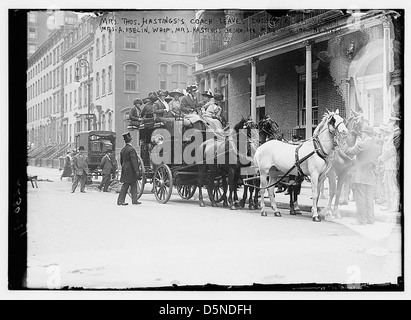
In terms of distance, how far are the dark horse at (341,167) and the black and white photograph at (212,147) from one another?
29mm

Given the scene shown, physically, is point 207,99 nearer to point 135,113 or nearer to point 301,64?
point 135,113

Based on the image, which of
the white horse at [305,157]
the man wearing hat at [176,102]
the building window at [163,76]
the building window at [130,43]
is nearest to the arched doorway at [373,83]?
the white horse at [305,157]

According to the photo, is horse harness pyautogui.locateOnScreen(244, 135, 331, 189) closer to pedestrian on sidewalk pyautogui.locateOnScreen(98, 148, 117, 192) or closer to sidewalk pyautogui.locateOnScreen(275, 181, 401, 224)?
sidewalk pyautogui.locateOnScreen(275, 181, 401, 224)

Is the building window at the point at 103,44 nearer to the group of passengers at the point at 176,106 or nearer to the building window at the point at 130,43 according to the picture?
the building window at the point at 130,43

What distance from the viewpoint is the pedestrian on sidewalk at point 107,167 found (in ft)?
32.3

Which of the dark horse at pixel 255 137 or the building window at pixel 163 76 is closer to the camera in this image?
the building window at pixel 163 76

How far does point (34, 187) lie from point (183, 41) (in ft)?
10.0

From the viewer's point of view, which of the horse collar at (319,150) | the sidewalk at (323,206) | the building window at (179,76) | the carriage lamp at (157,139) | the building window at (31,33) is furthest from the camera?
the carriage lamp at (157,139)

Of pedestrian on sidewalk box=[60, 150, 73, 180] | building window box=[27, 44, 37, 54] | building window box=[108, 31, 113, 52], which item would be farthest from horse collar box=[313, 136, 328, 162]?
building window box=[27, 44, 37, 54]

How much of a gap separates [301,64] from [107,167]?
11.2 feet

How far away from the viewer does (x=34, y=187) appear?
31.4 feet

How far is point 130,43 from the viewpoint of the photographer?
9.64m

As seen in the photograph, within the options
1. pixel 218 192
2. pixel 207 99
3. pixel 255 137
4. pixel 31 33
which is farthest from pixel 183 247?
pixel 31 33
